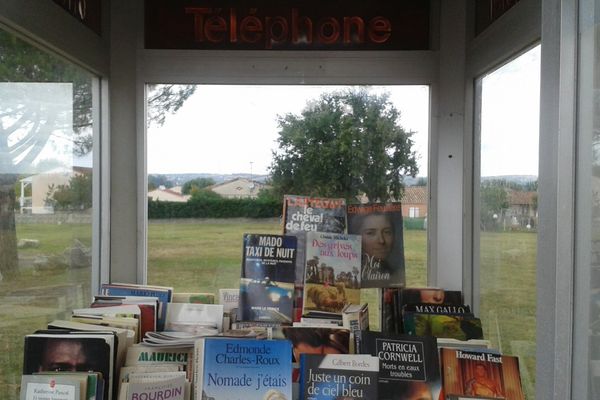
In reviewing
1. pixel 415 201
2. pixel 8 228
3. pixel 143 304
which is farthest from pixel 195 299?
pixel 415 201

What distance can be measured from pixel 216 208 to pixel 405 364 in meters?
1.65

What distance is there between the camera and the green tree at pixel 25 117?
252 centimetres

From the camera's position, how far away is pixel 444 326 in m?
3.06

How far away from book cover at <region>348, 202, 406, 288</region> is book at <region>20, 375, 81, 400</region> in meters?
1.59

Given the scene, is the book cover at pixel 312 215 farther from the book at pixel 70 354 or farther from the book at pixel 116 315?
the book at pixel 70 354

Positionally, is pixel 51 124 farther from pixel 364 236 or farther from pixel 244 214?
pixel 364 236

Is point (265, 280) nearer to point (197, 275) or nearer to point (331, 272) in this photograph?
point (331, 272)

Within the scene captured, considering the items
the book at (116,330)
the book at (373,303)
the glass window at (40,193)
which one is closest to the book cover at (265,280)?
the book at (373,303)

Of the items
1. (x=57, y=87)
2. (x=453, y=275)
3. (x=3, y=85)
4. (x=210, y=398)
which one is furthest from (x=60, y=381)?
(x=453, y=275)

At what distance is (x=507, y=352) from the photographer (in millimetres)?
3117

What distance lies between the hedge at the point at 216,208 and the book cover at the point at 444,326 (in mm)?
1117

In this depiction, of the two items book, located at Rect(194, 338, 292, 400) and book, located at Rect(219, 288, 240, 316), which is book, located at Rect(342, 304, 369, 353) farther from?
book, located at Rect(219, 288, 240, 316)

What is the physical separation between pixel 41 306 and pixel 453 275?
7.32 ft

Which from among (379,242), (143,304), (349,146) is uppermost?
(349,146)
